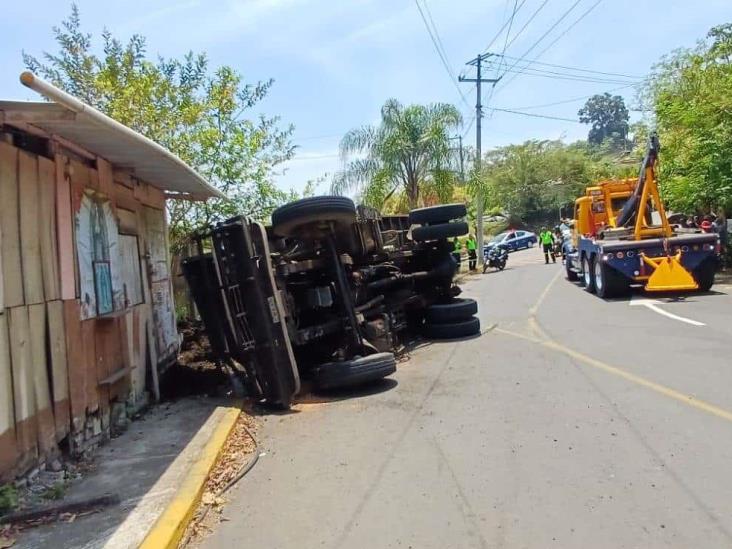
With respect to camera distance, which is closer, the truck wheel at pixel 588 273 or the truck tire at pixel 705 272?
the truck tire at pixel 705 272

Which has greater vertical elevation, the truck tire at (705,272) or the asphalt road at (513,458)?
the truck tire at (705,272)

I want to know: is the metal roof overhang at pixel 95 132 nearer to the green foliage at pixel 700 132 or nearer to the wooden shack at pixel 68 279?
the wooden shack at pixel 68 279

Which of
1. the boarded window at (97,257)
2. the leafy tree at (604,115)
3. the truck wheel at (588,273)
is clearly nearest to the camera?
the boarded window at (97,257)

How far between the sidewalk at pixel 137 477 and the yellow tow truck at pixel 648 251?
10.8 meters

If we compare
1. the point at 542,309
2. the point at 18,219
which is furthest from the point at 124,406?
the point at 542,309

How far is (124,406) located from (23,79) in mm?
4074

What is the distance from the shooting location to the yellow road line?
6.21m

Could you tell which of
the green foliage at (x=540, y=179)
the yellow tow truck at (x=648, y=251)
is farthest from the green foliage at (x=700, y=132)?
the green foliage at (x=540, y=179)

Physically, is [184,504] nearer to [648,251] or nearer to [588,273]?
[648,251]

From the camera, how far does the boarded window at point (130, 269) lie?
7539 mm

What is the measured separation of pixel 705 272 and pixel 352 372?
35.4 ft

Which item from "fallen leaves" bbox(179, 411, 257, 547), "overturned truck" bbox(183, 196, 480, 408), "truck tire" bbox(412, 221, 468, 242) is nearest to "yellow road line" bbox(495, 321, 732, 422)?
"overturned truck" bbox(183, 196, 480, 408)

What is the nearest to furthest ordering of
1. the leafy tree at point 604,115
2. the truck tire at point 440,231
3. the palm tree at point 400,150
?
the truck tire at point 440,231
the palm tree at point 400,150
the leafy tree at point 604,115

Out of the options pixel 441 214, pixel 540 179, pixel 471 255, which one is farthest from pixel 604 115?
pixel 441 214
